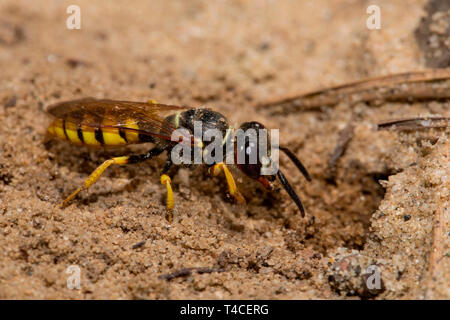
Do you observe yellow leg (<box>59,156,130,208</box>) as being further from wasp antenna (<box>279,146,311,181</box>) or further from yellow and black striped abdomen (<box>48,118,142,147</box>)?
wasp antenna (<box>279,146,311,181</box>)

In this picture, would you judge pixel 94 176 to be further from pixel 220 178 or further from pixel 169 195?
pixel 220 178

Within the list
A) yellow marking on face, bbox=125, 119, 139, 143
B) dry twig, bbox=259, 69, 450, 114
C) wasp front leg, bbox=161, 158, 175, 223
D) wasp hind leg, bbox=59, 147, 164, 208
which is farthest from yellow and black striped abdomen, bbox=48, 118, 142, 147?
dry twig, bbox=259, 69, 450, 114

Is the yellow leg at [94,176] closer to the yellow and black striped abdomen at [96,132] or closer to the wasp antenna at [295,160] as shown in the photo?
the yellow and black striped abdomen at [96,132]

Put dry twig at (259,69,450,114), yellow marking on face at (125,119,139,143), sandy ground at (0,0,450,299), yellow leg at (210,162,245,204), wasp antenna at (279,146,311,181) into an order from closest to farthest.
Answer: sandy ground at (0,0,450,299) → yellow leg at (210,162,245,204) → yellow marking on face at (125,119,139,143) → wasp antenna at (279,146,311,181) → dry twig at (259,69,450,114)

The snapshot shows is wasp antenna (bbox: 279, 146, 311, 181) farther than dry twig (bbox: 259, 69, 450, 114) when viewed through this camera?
No

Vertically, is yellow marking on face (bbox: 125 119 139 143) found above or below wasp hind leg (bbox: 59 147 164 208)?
above

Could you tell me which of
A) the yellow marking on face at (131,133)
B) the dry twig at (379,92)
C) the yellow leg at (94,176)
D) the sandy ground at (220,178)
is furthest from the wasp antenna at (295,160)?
the yellow leg at (94,176)

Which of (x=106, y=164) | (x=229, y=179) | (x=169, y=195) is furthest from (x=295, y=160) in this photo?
(x=106, y=164)

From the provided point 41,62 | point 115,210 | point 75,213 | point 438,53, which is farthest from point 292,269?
point 41,62
